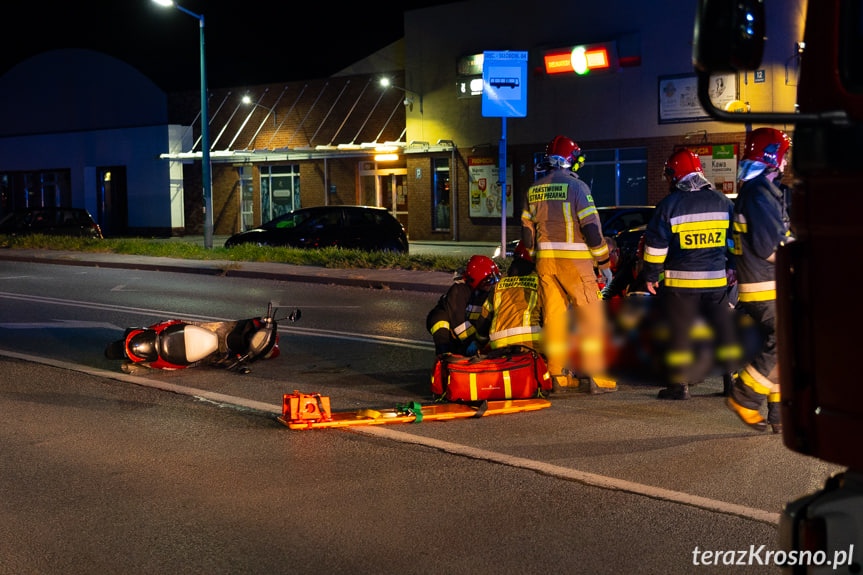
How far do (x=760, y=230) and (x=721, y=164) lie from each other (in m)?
21.8

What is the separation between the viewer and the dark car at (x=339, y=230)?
23.0m

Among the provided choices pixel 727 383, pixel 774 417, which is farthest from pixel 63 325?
pixel 774 417

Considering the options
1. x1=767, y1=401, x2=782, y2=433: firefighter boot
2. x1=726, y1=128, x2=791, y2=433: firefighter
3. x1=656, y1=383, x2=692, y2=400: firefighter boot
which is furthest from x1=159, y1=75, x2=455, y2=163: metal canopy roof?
x1=726, y1=128, x2=791, y2=433: firefighter

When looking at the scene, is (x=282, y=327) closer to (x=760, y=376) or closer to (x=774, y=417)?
(x=774, y=417)

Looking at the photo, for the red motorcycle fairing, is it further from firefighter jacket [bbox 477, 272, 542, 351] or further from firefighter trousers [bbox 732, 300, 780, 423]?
firefighter trousers [bbox 732, 300, 780, 423]

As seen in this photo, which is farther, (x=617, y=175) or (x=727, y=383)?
(x=617, y=175)

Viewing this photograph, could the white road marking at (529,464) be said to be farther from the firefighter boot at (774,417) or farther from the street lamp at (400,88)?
the street lamp at (400,88)

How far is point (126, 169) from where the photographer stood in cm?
4016

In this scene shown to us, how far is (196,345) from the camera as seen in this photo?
8969 millimetres

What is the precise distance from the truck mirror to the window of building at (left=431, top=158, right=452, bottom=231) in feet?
97.2

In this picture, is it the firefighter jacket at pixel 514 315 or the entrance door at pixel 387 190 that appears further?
the entrance door at pixel 387 190

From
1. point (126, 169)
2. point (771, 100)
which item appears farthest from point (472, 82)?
point (126, 169)

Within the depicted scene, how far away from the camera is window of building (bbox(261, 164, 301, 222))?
36250mm

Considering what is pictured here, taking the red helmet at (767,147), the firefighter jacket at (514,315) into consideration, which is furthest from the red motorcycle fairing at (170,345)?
the red helmet at (767,147)
